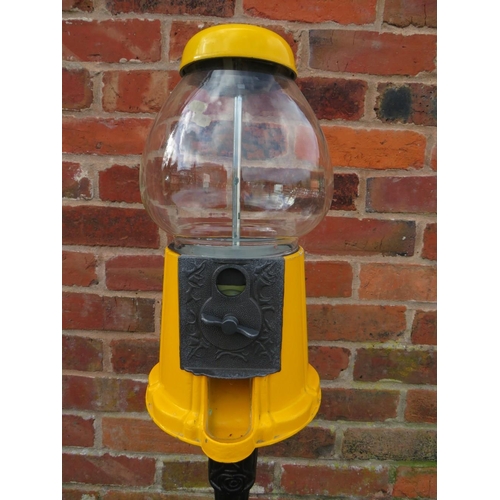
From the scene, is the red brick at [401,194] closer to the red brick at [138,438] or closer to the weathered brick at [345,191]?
the weathered brick at [345,191]

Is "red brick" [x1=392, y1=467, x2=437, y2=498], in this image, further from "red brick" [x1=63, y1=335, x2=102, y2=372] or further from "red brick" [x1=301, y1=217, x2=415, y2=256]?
"red brick" [x1=63, y1=335, x2=102, y2=372]

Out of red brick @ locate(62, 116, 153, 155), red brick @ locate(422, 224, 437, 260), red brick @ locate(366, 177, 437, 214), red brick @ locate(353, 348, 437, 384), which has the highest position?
red brick @ locate(62, 116, 153, 155)

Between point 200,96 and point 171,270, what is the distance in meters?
0.26

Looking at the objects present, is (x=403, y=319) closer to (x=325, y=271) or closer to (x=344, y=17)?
(x=325, y=271)

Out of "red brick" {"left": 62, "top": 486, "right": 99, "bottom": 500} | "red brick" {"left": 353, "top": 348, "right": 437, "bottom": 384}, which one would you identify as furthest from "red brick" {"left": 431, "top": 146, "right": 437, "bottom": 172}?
"red brick" {"left": 62, "top": 486, "right": 99, "bottom": 500}

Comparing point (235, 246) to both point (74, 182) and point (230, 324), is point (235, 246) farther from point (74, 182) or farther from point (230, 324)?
point (74, 182)

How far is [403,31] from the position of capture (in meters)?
0.76

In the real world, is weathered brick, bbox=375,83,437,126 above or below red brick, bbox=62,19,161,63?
below

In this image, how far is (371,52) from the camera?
0.76m

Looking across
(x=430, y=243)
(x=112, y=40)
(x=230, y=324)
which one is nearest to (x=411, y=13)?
(x=430, y=243)

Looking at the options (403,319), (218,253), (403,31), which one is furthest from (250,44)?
(403,319)

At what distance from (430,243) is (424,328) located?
0.18m

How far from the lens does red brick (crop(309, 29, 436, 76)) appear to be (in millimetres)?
755

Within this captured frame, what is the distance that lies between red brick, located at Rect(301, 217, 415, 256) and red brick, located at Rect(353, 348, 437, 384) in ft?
0.72
